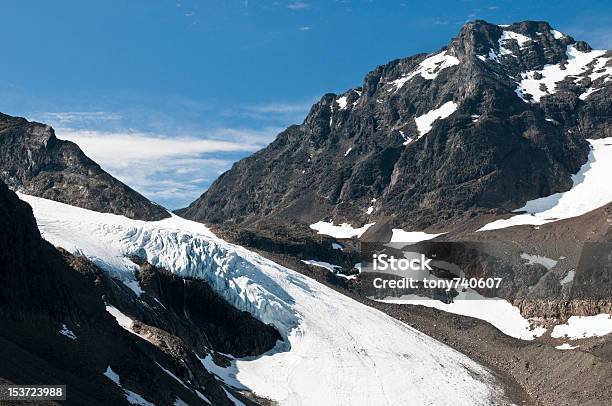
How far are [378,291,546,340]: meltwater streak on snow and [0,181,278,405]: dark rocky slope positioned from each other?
7079 cm

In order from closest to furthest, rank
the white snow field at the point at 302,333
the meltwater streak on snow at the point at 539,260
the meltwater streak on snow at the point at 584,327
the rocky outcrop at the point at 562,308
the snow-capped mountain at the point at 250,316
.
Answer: the snow-capped mountain at the point at 250,316 → the white snow field at the point at 302,333 → the meltwater streak on snow at the point at 584,327 → the rocky outcrop at the point at 562,308 → the meltwater streak on snow at the point at 539,260

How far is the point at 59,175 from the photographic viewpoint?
144375mm

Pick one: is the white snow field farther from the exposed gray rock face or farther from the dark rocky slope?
the exposed gray rock face

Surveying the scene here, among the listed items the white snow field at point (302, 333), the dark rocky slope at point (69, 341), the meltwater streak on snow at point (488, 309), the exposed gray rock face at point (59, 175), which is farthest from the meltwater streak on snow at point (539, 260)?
the dark rocky slope at point (69, 341)

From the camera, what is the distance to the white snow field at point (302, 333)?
6544 cm

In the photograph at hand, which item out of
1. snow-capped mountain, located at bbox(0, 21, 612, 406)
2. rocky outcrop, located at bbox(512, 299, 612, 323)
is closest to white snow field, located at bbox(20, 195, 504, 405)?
snow-capped mountain, located at bbox(0, 21, 612, 406)

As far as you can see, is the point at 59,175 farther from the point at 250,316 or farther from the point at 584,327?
the point at 584,327

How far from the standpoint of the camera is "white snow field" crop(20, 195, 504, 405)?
65438 millimetres

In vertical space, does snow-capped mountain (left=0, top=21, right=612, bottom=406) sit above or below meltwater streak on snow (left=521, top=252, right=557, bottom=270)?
below

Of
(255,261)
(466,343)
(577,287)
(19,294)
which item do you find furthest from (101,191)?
(19,294)

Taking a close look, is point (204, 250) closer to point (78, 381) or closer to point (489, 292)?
point (78, 381)

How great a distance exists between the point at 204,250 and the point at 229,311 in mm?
11561

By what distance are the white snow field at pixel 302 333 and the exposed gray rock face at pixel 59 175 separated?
41207 mm

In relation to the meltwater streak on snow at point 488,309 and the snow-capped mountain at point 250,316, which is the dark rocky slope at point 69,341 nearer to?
the snow-capped mountain at point 250,316
